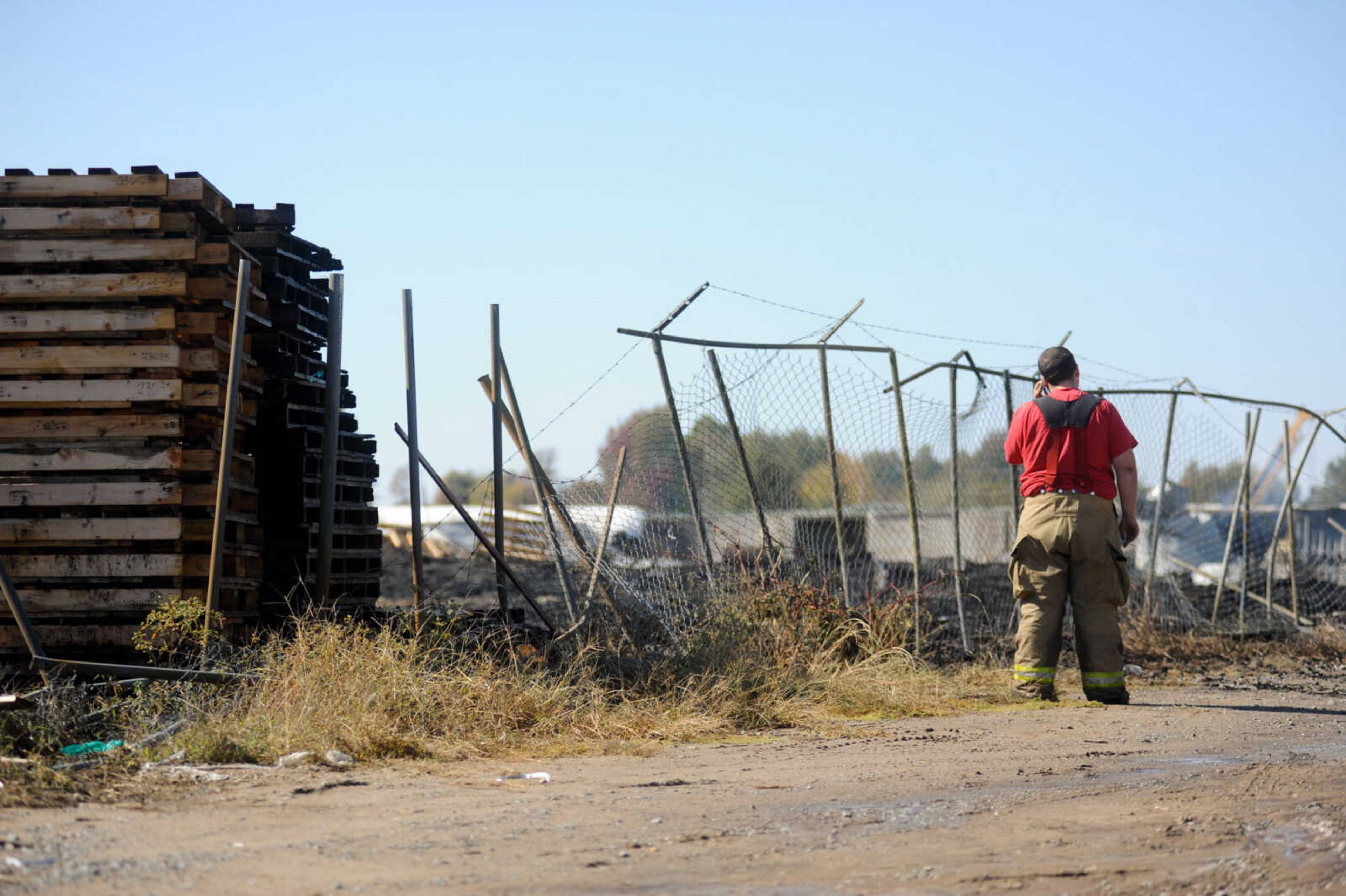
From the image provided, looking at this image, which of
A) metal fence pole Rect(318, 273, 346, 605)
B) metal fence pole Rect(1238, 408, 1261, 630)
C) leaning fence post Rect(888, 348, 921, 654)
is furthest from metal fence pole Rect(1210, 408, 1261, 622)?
metal fence pole Rect(318, 273, 346, 605)

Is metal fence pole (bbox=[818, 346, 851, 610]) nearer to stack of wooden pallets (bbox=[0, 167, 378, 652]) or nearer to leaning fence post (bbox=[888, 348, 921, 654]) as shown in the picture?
leaning fence post (bbox=[888, 348, 921, 654])

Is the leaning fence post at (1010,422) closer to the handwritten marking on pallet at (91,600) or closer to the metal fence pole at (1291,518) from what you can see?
the metal fence pole at (1291,518)

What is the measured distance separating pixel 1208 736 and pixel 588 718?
3128 mm

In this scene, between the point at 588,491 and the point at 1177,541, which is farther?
the point at 1177,541

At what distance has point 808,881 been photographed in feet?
11.7

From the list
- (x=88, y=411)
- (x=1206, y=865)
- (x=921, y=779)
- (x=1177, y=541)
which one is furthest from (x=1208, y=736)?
(x=1177, y=541)

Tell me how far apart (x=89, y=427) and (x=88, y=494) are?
396 mm

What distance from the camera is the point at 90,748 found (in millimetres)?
5516

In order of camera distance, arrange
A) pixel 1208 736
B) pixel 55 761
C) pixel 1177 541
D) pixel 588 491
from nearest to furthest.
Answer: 1. pixel 55 761
2. pixel 1208 736
3. pixel 588 491
4. pixel 1177 541

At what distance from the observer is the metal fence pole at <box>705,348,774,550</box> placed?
895cm

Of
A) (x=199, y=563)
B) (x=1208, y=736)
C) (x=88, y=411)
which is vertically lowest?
(x=1208, y=736)

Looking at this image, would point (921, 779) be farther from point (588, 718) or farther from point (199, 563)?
point (199, 563)

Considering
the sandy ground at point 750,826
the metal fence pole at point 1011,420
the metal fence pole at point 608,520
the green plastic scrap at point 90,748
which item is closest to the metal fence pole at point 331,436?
the metal fence pole at point 608,520

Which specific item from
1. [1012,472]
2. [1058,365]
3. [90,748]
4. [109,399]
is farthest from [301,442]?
[1012,472]
